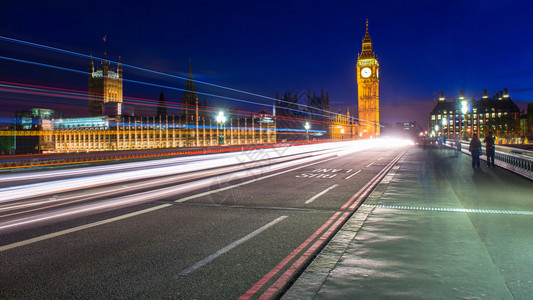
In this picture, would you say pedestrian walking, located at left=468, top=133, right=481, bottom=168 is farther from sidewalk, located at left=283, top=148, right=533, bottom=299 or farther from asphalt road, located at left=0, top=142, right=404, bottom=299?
asphalt road, located at left=0, top=142, right=404, bottom=299

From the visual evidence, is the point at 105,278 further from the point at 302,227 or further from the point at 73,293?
the point at 302,227

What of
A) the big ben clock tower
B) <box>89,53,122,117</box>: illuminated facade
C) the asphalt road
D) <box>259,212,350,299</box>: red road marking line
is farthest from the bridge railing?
<box>89,53,122,117</box>: illuminated facade

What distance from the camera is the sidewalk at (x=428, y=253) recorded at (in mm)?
4145

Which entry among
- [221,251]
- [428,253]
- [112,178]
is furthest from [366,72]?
[221,251]

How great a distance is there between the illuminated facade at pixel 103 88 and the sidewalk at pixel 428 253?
159 meters

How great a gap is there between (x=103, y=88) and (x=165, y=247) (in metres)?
167

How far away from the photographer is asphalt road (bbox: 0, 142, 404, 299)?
439cm

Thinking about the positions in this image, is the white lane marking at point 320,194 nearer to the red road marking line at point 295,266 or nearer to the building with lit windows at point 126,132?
the red road marking line at point 295,266

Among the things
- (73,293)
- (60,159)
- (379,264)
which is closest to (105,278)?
(73,293)

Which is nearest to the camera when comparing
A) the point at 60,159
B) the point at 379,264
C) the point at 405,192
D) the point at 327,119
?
the point at 379,264

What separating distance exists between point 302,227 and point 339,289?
9.58 ft

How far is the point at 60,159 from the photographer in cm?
2433

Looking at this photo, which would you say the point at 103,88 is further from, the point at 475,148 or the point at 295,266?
the point at 295,266

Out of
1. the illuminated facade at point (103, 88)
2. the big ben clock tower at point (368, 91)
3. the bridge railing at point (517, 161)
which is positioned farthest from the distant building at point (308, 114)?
the bridge railing at point (517, 161)
